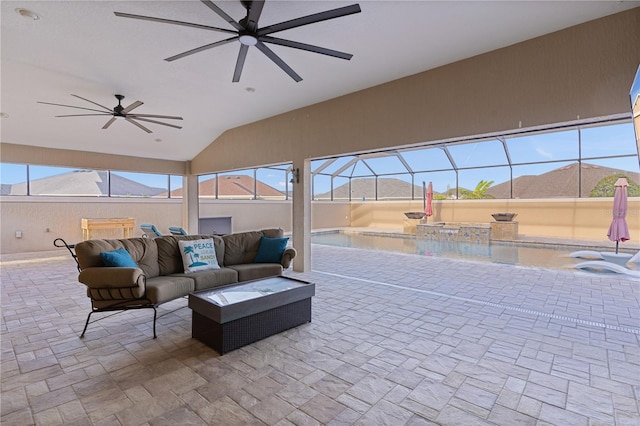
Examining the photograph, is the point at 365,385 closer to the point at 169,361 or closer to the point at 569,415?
the point at 569,415

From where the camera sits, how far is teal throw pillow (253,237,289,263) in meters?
4.48

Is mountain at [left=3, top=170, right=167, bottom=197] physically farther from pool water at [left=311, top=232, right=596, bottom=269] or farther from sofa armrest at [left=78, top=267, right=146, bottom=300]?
pool water at [left=311, top=232, right=596, bottom=269]

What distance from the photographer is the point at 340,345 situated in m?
2.84

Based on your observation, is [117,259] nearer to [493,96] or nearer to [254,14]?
[254,14]

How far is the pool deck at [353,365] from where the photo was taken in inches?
76.7

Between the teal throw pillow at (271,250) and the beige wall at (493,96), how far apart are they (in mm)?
1931

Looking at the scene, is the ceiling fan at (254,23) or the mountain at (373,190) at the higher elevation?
the ceiling fan at (254,23)

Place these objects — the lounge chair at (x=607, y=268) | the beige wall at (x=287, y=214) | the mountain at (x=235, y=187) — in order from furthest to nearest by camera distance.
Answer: the mountain at (x=235, y=187), the beige wall at (x=287, y=214), the lounge chair at (x=607, y=268)

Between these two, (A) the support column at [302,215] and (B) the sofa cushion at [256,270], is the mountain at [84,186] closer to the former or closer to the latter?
(A) the support column at [302,215]

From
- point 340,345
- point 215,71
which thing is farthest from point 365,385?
point 215,71

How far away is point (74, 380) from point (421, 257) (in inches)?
251

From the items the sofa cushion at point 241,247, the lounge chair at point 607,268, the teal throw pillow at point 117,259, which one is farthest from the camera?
the lounge chair at point 607,268

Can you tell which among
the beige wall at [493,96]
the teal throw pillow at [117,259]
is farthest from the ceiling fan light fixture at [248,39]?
the beige wall at [493,96]

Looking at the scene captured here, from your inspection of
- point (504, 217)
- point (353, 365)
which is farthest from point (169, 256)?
point (504, 217)
